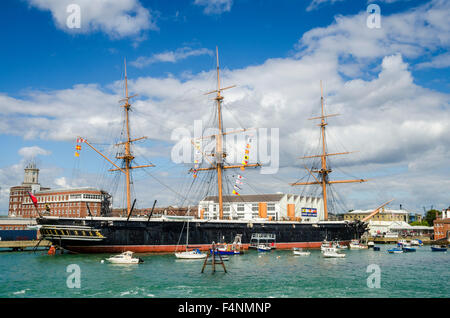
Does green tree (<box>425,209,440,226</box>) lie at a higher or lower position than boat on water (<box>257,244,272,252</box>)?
higher

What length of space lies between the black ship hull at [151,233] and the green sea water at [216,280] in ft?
17.7

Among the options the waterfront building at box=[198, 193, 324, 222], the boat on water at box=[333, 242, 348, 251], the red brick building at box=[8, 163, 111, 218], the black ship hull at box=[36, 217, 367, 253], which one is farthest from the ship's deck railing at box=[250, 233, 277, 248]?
the red brick building at box=[8, 163, 111, 218]

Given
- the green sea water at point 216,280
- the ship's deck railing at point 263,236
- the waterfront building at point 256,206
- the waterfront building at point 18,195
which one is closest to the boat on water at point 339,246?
the ship's deck railing at point 263,236

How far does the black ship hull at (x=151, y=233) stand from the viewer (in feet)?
168

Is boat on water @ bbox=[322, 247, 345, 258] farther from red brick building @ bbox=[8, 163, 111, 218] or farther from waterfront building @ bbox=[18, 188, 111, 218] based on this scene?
waterfront building @ bbox=[18, 188, 111, 218]

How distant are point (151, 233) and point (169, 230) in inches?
118

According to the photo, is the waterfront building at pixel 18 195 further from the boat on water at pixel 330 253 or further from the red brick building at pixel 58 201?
the boat on water at pixel 330 253

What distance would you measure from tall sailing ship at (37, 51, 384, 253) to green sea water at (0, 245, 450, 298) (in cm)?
558

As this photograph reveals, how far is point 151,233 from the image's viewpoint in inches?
2188

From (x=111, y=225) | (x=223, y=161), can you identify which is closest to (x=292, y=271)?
(x=111, y=225)

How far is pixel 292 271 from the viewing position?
3953 centimetres

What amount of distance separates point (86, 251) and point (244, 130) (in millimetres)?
35362

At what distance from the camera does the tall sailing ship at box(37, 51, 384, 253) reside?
51.5 m
